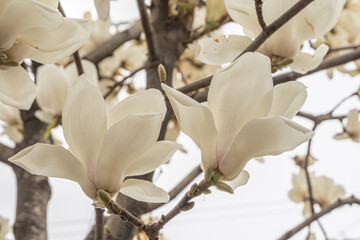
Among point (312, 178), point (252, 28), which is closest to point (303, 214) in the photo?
point (312, 178)

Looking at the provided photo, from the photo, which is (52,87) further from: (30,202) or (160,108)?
(160,108)

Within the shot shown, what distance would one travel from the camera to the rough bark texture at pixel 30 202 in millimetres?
830

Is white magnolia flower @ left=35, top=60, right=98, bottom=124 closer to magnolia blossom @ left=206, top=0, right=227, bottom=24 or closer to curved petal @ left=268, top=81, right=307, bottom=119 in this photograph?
magnolia blossom @ left=206, top=0, right=227, bottom=24

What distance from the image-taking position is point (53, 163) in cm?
37

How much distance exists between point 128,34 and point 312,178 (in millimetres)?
528

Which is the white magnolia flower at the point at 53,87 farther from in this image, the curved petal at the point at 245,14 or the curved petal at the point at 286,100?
the curved petal at the point at 286,100

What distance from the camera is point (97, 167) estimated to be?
38cm

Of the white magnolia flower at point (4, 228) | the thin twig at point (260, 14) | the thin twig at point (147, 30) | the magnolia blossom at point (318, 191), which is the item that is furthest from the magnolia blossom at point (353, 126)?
the white magnolia flower at point (4, 228)

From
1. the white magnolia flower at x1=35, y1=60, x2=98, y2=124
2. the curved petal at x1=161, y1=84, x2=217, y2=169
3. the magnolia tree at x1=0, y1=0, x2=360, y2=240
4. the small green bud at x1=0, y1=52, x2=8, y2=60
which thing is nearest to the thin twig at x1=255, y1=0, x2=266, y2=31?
the magnolia tree at x1=0, y1=0, x2=360, y2=240

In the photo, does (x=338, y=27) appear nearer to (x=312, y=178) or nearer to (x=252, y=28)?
(x=312, y=178)

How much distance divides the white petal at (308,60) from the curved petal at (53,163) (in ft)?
0.82

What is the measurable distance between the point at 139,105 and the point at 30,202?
58 centimetres

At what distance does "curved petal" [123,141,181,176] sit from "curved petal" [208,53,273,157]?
47 millimetres

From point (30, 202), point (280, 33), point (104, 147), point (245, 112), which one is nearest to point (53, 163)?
point (104, 147)
